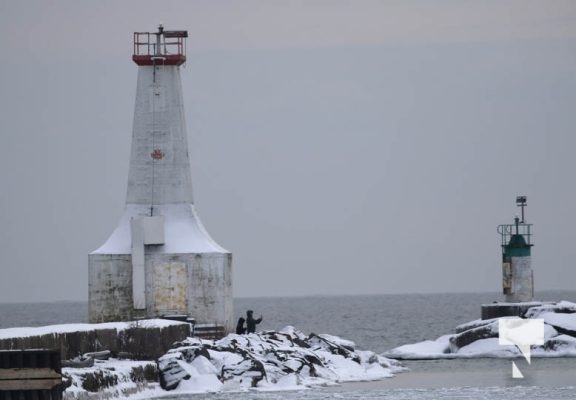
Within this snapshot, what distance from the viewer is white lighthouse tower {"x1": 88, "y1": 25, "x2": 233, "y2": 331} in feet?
140

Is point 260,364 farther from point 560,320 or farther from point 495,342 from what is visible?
point 560,320

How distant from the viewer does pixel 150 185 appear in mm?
43406

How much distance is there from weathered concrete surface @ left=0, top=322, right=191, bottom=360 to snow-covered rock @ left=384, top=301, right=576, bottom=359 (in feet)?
41.6

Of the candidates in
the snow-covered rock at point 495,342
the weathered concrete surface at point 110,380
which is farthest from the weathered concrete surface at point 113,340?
the snow-covered rock at point 495,342

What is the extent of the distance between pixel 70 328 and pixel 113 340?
244cm

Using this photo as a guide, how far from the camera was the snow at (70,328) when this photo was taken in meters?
31.3

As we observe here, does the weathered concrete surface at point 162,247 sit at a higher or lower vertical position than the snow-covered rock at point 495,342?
higher

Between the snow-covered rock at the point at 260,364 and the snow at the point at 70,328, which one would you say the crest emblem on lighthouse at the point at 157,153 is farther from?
the snow-covered rock at the point at 260,364

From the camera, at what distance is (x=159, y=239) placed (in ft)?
140

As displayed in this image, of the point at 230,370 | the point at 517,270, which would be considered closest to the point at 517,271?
the point at 517,270

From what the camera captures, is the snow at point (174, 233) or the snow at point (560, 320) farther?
the snow at point (560, 320)

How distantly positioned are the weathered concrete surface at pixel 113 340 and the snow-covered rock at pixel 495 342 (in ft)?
41.6

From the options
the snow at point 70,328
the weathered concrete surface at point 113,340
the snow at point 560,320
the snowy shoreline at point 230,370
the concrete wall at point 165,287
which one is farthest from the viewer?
the snow at point 560,320

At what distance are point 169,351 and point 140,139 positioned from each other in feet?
27.6
